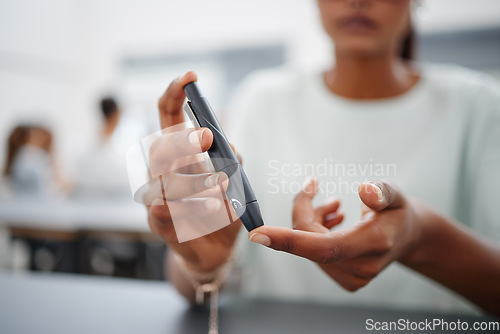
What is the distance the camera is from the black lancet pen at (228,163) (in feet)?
0.78

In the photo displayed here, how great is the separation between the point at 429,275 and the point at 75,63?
3401 millimetres

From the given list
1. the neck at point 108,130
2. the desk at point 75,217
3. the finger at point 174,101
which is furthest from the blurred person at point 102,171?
the finger at point 174,101

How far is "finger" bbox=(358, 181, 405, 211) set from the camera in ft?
0.74

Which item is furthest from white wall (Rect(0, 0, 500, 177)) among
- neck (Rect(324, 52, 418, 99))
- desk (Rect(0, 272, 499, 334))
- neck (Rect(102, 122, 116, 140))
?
desk (Rect(0, 272, 499, 334))

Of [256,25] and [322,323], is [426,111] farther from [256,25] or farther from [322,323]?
[256,25]

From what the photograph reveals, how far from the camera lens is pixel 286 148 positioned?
0.48 meters

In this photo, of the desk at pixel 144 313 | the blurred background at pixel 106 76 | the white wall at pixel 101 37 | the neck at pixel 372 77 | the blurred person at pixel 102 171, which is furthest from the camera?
the white wall at pixel 101 37

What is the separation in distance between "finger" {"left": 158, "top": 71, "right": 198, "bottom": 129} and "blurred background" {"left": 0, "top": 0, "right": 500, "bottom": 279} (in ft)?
2.73

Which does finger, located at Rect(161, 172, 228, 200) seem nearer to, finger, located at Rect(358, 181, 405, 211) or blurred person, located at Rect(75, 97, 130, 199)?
finger, located at Rect(358, 181, 405, 211)

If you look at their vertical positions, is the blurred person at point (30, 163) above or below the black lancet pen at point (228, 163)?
below

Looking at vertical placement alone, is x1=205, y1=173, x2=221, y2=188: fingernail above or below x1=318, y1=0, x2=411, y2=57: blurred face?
below

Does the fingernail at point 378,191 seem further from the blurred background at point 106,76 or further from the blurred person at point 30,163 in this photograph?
the blurred person at point 30,163

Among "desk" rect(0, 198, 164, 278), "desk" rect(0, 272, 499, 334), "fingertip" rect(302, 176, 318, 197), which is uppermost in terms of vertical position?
"fingertip" rect(302, 176, 318, 197)

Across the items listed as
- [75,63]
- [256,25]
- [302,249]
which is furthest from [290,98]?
[75,63]
